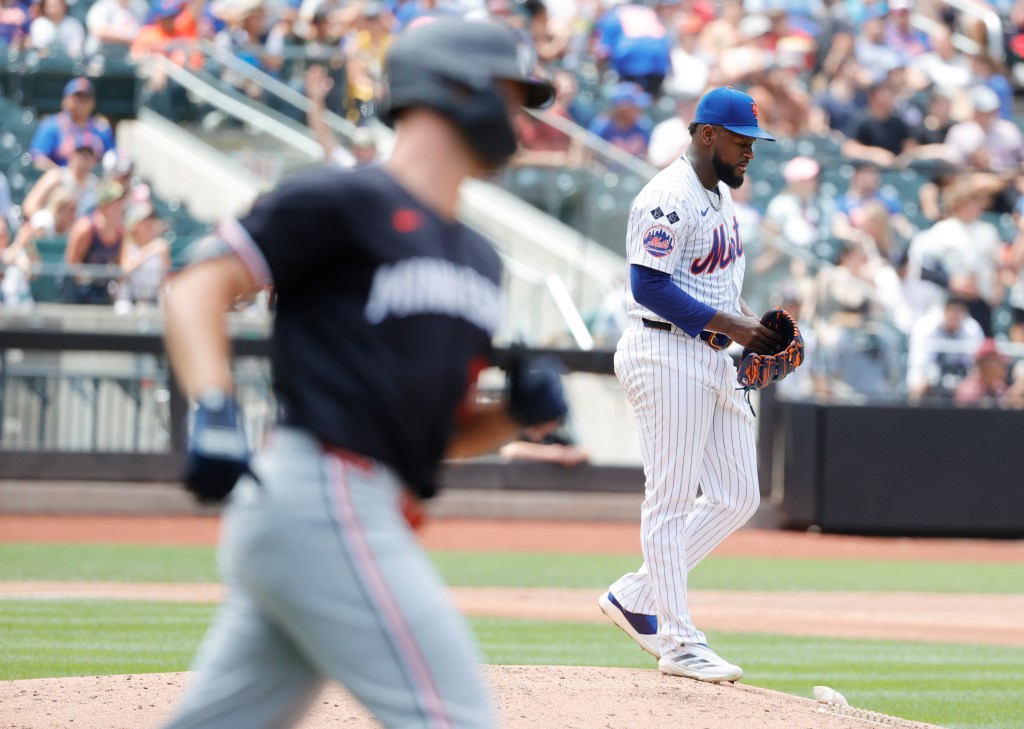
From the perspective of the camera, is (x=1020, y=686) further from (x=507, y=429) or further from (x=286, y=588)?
(x=286, y=588)

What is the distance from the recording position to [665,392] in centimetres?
557

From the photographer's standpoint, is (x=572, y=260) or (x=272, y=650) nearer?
(x=272, y=650)

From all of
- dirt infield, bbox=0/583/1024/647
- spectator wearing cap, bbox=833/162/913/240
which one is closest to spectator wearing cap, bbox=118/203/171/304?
dirt infield, bbox=0/583/1024/647

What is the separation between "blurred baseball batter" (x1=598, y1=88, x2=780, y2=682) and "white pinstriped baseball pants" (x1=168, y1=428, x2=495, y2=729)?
3.03 meters

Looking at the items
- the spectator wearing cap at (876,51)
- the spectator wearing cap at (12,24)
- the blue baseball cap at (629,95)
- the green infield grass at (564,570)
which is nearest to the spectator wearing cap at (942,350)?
the green infield grass at (564,570)

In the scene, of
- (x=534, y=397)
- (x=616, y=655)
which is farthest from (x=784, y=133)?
(x=534, y=397)

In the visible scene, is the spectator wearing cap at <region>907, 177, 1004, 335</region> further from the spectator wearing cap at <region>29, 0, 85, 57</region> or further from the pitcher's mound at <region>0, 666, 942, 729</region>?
the pitcher's mound at <region>0, 666, 942, 729</region>

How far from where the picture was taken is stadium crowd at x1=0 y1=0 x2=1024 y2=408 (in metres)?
13.4

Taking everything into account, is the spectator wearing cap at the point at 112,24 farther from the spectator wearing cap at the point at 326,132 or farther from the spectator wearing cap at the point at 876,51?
the spectator wearing cap at the point at 876,51

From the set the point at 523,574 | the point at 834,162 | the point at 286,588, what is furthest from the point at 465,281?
the point at 834,162

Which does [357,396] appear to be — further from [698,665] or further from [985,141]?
[985,141]

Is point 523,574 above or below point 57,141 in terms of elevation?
below

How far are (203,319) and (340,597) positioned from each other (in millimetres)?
509

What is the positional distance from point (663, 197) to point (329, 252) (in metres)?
3.13
